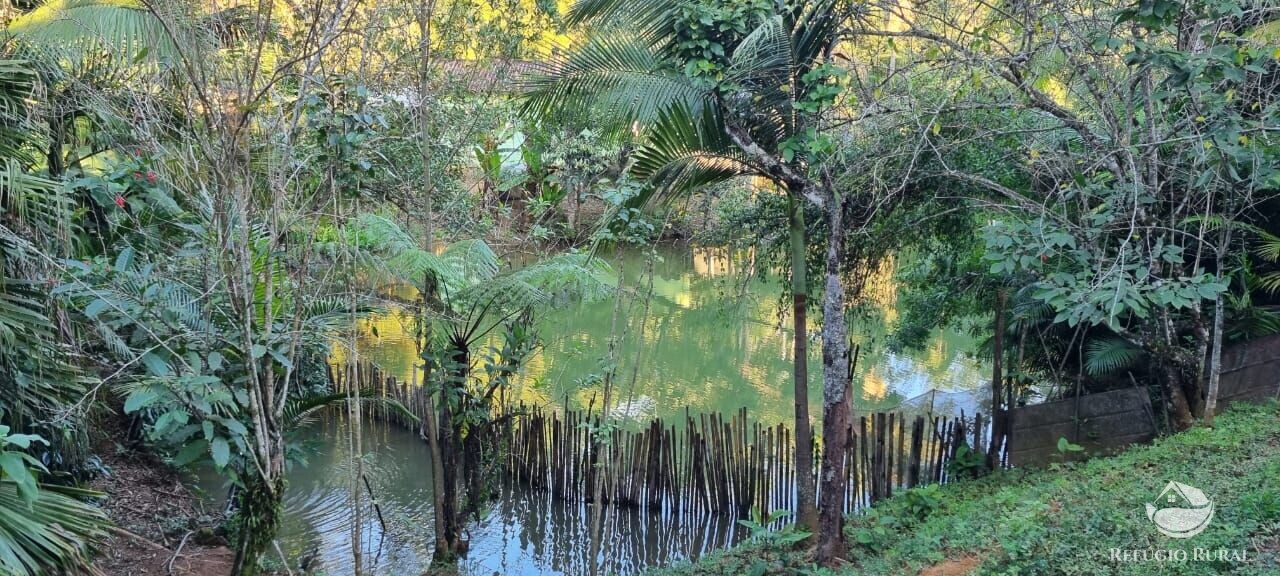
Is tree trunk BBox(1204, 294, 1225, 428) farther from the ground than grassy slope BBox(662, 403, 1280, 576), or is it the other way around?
tree trunk BBox(1204, 294, 1225, 428)

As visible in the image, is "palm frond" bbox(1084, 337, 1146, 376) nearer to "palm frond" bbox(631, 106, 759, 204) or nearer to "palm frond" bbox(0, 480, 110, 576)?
"palm frond" bbox(631, 106, 759, 204)

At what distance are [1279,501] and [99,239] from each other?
6.97 meters

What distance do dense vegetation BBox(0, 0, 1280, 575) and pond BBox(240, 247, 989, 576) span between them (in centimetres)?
63

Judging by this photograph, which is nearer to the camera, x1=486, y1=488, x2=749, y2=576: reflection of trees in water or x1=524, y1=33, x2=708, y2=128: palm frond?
x1=524, y1=33, x2=708, y2=128: palm frond

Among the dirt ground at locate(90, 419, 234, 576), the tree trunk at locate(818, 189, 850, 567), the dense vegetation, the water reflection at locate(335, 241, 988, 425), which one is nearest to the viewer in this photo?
the dense vegetation

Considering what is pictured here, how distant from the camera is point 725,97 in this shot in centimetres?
534

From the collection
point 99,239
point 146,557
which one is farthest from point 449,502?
point 99,239

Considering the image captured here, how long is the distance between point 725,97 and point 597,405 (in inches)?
249

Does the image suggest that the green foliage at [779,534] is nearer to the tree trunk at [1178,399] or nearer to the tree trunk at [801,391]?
the tree trunk at [801,391]

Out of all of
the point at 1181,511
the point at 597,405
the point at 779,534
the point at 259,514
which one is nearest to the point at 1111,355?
the point at 1181,511

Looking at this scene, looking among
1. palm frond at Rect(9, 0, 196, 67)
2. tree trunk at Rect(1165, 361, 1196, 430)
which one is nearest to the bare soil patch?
tree trunk at Rect(1165, 361, 1196, 430)

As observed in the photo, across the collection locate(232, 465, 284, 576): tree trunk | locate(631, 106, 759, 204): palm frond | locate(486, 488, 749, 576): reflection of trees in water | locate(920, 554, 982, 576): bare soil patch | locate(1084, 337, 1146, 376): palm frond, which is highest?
locate(631, 106, 759, 204): palm frond

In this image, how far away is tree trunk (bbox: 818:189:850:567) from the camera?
4984mm

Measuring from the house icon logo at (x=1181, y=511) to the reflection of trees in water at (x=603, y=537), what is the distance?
364 centimetres
